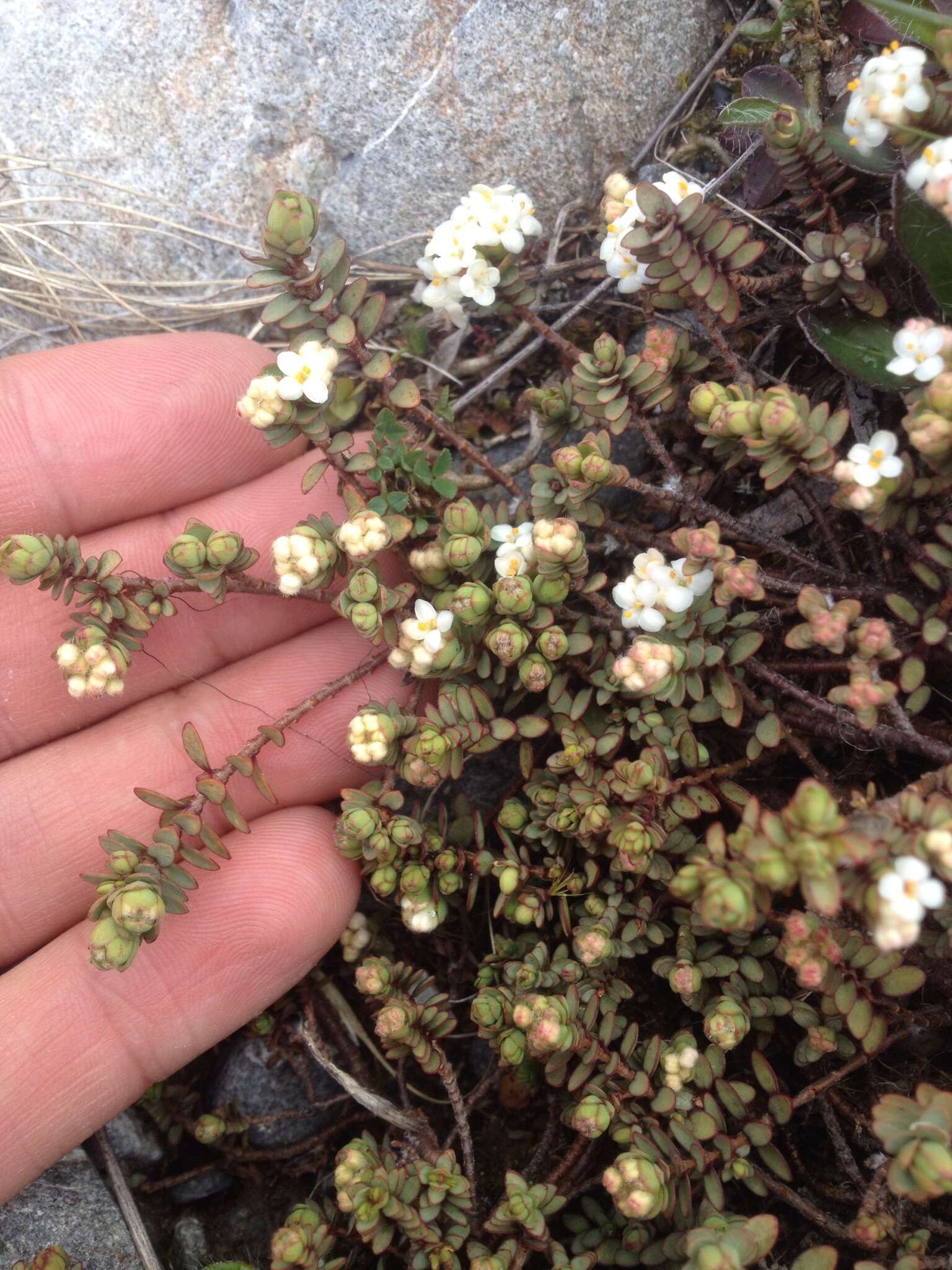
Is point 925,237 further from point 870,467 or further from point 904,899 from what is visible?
point 904,899

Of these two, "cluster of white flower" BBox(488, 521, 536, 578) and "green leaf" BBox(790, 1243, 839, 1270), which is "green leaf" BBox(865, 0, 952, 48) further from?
"green leaf" BBox(790, 1243, 839, 1270)

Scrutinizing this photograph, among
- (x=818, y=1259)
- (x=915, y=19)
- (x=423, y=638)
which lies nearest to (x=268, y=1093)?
(x=423, y=638)

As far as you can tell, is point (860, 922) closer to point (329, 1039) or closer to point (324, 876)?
point (324, 876)

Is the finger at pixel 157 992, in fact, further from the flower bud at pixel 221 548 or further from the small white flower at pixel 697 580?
the small white flower at pixel 697 580

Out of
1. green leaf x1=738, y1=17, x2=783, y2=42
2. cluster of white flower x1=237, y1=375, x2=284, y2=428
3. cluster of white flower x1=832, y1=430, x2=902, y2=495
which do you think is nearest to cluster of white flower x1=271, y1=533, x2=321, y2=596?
cluster of white flower x1=237, y1=375, x2=284, y2=428

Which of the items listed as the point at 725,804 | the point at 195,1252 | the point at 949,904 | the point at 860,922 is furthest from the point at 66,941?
the point at 949,904
